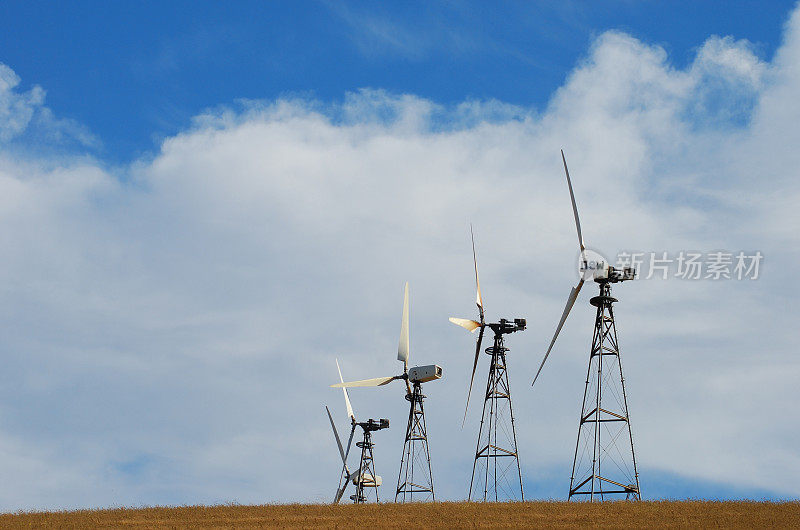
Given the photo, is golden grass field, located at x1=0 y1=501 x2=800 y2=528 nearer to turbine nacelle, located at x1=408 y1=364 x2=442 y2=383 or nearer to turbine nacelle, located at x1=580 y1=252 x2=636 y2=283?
turbine nacelle, located at x1=580 y1=252 x2=636 y2=283

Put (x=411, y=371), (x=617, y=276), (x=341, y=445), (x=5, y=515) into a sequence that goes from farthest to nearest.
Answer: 1. (x=341, y=445)
2. (x=411, y=371)
3. (x=617, y=276)
4. (x=5, y=515)

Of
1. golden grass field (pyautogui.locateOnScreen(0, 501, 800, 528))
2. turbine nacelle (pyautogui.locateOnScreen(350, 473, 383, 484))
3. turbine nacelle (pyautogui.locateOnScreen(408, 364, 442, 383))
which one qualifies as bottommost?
golden grass field (pyautogui.locateOnScreen(0, 501, 800, 528))

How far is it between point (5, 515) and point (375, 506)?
17.3 metres

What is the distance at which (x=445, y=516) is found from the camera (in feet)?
129

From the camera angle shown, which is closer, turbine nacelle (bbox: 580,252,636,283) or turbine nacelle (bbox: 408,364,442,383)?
turbine nacelle (bbox: 580,252,636,283)

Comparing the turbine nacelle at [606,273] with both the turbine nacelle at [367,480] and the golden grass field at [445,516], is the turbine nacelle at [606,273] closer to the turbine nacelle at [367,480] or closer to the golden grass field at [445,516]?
the golden grass field at [445,516]

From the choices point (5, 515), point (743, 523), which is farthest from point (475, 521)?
point (5, 515)

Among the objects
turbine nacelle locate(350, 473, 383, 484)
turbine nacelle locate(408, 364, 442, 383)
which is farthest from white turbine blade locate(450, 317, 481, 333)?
turbine nacelle locate(350, 473, 383, 484)

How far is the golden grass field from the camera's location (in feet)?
122

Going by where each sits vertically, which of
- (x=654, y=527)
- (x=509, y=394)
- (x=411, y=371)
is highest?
(x=411, y=371)

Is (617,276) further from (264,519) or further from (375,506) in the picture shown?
(264,519)

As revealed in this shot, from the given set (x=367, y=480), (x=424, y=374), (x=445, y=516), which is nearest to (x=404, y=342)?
(x=424, y=374)

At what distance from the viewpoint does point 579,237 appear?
51.8 metres

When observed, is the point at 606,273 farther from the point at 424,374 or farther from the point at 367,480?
the point at 367,480
